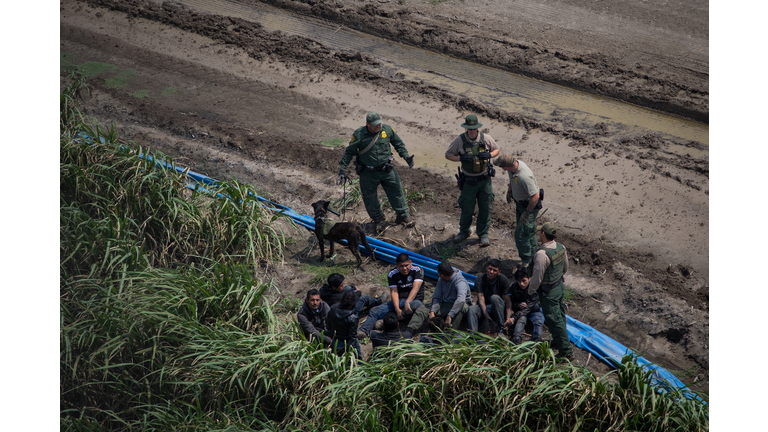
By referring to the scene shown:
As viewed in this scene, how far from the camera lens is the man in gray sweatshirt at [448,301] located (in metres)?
5.99

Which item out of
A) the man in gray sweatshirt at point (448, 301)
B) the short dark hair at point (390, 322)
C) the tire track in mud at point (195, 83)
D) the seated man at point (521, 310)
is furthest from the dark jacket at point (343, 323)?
the tire track in mud at point (195, 83)

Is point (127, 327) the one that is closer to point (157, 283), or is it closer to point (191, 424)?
point (157, 283)

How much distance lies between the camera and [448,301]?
6.11 m

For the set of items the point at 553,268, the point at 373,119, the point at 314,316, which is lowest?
the point at 314,316

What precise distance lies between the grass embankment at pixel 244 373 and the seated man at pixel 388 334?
0.63 meters

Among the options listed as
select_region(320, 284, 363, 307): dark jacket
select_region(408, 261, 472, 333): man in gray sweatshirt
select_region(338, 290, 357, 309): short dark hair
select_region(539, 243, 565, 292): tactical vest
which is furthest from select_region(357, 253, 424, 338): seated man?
select_region(539, 243, 565, 292): tactical vest

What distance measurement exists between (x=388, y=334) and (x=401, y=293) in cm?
56

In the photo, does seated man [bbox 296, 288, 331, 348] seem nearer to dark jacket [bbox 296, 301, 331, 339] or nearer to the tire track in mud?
dark jacket [bbox 296, 301, 331, 339]

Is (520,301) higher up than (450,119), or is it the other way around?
(450,119)

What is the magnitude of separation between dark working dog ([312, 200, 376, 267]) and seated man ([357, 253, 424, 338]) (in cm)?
85

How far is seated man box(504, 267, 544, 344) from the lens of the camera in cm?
586

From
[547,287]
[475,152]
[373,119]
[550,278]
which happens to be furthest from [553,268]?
[373,119]

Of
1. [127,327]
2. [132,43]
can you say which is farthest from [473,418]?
[132,43]

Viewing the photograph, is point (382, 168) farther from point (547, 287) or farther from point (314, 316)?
point (547, 287)
